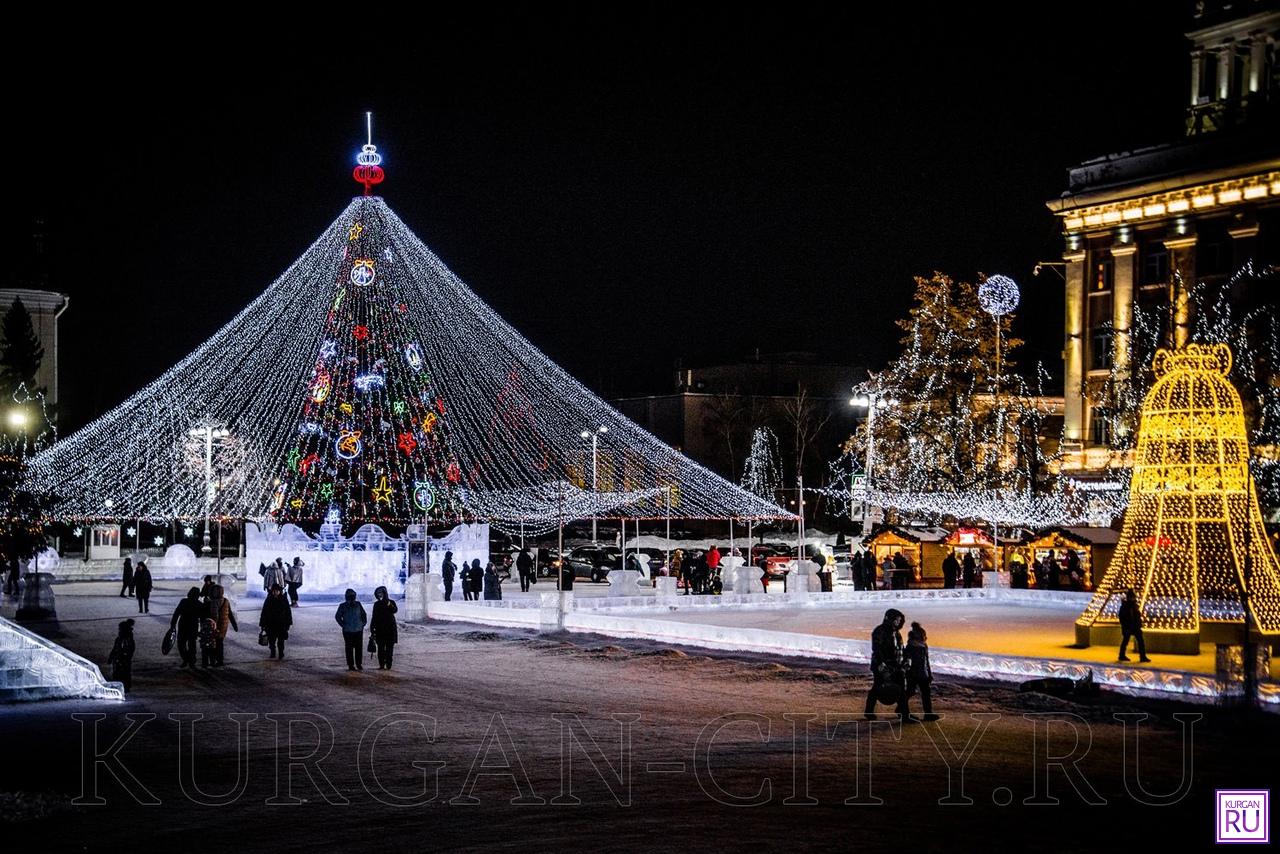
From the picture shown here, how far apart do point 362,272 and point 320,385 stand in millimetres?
3507

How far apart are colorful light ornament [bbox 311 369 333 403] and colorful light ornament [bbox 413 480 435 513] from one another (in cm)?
310

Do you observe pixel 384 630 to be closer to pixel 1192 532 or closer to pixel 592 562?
pixel 1192 532

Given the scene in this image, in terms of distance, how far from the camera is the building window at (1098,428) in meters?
50.1

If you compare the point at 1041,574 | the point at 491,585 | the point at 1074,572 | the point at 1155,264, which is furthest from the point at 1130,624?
the point at 1155,264

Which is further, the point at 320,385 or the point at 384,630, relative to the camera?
the point at 320,385

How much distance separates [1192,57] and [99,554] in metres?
44.0

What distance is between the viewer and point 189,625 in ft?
68.9

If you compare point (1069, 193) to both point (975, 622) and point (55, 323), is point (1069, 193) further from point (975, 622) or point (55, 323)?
point (55, 323)

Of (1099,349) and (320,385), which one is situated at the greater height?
(1099,349)

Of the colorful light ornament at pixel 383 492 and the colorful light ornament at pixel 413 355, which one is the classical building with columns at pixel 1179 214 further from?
the colorful light ornament at pixel 383 492

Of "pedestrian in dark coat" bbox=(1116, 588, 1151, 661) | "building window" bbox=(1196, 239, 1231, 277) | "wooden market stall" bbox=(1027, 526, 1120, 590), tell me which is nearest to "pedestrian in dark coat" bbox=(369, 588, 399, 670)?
"pedestrian in dark coat" bbox=(1116, 588, 1151, 661)

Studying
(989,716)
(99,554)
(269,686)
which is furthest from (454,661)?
(99,554)

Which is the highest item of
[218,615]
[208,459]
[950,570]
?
[208,459]

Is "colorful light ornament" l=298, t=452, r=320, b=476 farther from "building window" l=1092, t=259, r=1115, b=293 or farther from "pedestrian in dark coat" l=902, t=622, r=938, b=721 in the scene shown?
"building window" l=1092, t=259, r=1115, b=293
